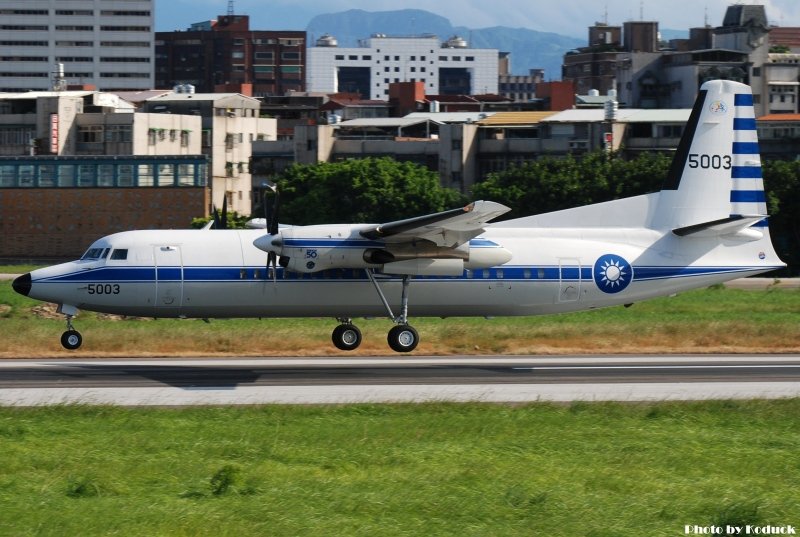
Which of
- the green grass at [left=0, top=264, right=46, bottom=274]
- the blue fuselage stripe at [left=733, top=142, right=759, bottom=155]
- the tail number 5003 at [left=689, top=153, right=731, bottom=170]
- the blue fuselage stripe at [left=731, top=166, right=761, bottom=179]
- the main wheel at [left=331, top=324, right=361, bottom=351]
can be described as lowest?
the green grass at [left=0, top=264, right=46, bottom=274]

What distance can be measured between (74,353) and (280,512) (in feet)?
58.0

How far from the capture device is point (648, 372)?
90.7 ft

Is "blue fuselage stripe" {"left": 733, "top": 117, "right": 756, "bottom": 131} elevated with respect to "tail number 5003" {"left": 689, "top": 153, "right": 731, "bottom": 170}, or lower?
elevated

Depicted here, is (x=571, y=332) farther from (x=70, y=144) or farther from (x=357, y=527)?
(x=70, y=144)

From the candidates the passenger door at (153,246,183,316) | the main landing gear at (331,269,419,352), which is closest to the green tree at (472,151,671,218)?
the main landing gear at (331,269,419,352)

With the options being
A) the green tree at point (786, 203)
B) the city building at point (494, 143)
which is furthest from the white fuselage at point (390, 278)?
the city building at point (494, 143)

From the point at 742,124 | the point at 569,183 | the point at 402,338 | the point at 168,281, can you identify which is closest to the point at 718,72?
the point at 569,183

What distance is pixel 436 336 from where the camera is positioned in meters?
34.2

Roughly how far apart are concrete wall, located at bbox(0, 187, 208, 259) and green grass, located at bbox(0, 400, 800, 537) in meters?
61.9

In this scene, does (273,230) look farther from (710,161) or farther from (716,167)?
(716,167)

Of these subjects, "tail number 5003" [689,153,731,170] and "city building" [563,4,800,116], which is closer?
"tail number 5003" [689,153,731,170]

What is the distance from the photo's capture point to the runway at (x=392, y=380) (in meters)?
23.5

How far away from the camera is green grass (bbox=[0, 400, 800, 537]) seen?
14.3m

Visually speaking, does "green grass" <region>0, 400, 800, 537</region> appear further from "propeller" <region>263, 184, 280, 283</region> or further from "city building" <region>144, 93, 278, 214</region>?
"city building" <region>144, 93, 278, 214</region>
